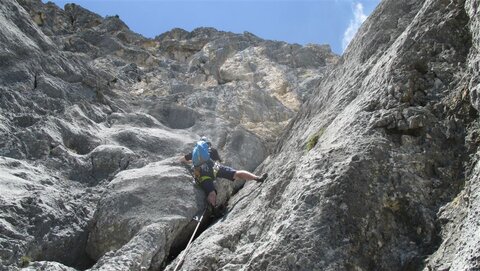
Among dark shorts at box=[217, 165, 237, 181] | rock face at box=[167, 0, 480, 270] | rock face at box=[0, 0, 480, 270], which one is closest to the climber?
dark shorts at box=[217, 165, 237, 181]

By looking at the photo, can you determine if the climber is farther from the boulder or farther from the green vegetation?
the green vegetation

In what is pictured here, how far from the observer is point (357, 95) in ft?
35.9

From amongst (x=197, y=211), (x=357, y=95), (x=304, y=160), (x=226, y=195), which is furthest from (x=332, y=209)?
(x=226, y=195)

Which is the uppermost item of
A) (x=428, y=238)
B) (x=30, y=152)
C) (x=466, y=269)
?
(x=30, y=152)

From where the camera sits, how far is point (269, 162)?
1406cm

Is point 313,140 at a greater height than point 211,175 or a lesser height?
lesser

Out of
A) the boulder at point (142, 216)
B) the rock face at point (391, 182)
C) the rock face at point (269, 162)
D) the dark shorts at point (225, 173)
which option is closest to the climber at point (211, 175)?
the dark shorts at point (225, 173)

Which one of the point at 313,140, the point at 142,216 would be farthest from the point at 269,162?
the point at 142,216

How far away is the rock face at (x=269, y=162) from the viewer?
25.6 feet

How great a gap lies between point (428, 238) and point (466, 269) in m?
1.63

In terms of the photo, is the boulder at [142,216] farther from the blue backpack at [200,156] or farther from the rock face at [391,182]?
the rock face at [391,182]

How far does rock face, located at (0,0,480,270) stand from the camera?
782cm

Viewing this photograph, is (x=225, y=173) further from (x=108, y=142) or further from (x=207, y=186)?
(x=108, y=142)

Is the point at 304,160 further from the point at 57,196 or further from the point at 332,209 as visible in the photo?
the point at 57,196
